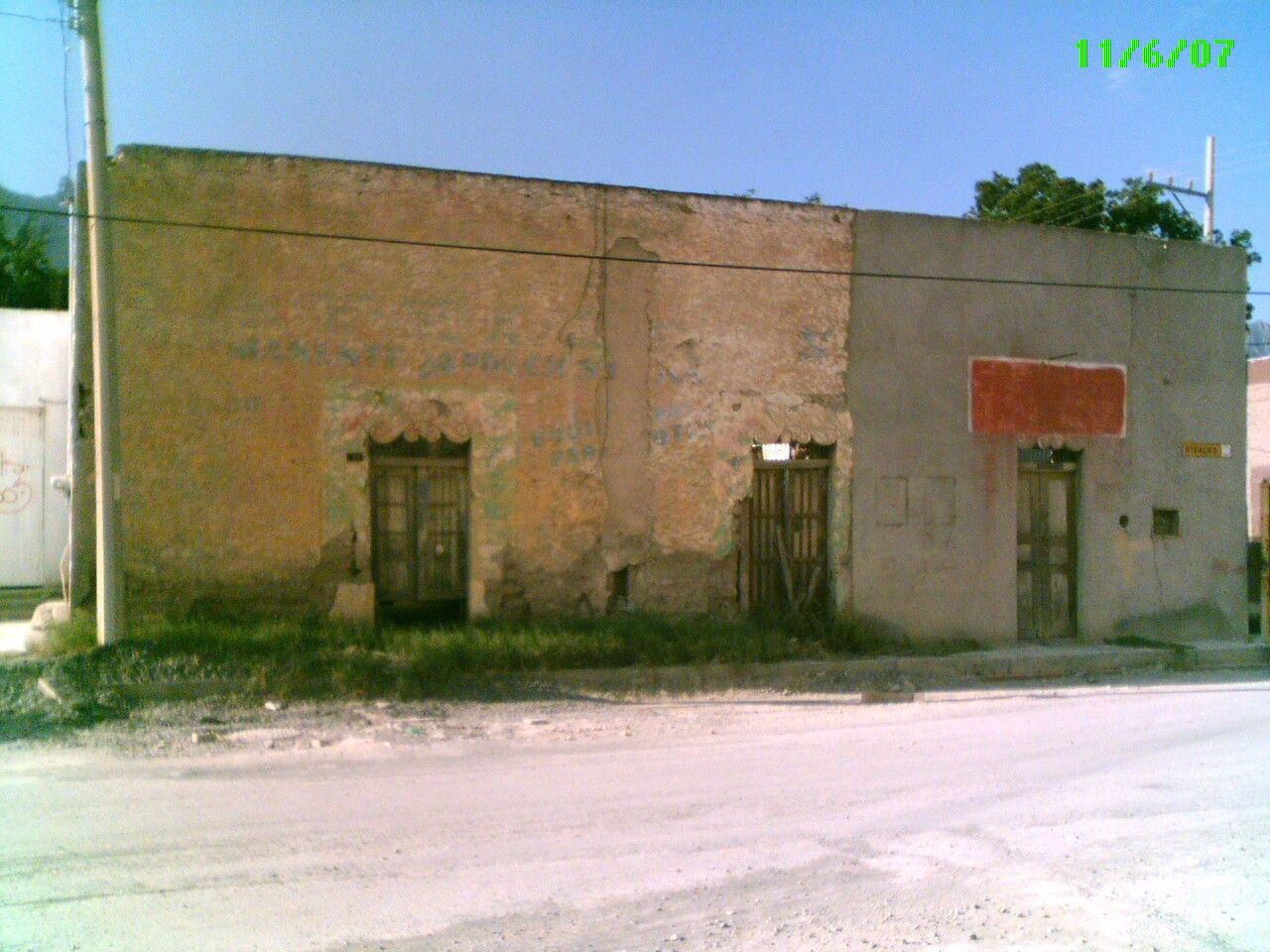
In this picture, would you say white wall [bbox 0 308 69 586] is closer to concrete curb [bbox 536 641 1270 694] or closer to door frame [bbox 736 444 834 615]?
concrete curb [bbox 536 641 1270 694]

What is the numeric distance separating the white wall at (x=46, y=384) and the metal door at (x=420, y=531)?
457cm

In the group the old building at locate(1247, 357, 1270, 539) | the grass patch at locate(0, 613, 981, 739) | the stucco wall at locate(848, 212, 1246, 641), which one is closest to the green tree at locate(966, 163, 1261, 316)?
the old building at locate(1247, 357, 1270, 539)

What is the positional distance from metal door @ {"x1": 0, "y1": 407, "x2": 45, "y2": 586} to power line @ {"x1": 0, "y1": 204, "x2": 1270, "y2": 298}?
2.56m

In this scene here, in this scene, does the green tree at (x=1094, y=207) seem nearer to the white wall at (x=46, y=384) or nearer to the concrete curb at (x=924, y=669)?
the concrete curb at (x=924, y=669)

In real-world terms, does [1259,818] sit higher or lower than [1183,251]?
lower

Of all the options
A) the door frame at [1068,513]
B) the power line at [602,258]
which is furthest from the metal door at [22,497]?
the door frame at [1068,513]

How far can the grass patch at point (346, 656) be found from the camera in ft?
29.2

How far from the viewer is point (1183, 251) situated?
1507cm

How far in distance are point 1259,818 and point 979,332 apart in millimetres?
8390

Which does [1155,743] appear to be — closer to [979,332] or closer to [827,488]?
[827,488]

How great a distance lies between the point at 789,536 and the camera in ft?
43.0

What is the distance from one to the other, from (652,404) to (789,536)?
2361 mm

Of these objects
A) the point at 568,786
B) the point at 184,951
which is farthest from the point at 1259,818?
the point at 184,951

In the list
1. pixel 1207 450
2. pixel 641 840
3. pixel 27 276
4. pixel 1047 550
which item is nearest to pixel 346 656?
pixel 641 840
